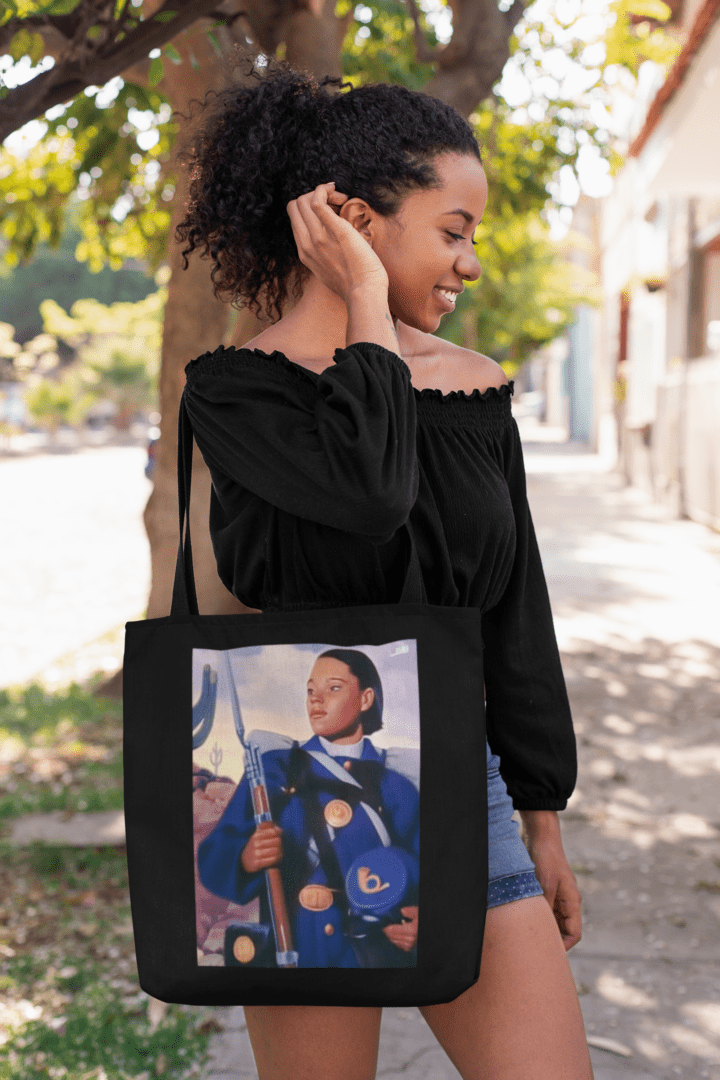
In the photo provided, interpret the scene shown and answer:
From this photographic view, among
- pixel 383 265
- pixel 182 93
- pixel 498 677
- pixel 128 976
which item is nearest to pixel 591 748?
pixel 128 976

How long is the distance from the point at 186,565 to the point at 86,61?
1663mm

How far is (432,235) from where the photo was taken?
165cm

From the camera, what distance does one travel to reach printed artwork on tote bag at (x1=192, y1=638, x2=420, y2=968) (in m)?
1.40

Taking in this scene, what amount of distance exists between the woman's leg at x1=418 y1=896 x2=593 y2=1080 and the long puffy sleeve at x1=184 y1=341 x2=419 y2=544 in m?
0.58

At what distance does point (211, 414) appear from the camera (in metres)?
1.55

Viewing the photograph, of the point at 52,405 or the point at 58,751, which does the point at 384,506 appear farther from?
the point at 52,405

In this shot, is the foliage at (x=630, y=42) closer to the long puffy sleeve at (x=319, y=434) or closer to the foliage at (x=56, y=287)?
the long puffy sleeve at (x=319, y=434)

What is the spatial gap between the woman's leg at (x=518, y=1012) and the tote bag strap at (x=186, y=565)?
0.47 metres

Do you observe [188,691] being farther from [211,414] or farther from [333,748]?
[211,414]

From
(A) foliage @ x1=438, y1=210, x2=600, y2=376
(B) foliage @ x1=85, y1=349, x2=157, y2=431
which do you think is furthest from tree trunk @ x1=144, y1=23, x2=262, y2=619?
(B) foliage @ x1=85, y1=349, x2=157, y2=431

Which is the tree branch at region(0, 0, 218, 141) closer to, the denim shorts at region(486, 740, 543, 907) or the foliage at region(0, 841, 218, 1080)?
the denim shorts at region(486, 740, 543, 907)

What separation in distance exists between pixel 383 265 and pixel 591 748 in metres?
4.36

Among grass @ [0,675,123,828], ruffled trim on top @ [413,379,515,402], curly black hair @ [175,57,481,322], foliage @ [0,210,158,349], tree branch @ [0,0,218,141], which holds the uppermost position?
foliage @ [0,210,158,349]

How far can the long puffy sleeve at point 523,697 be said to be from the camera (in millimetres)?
1776
